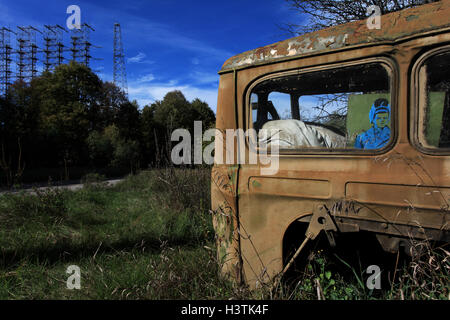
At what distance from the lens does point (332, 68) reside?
2.21 m

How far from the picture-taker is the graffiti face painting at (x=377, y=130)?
2042mm

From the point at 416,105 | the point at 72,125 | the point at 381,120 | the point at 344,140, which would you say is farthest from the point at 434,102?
the point at 72,125

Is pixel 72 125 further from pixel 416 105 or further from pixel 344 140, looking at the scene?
pixel 416 105

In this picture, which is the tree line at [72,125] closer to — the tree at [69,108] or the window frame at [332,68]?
the tree at [69,108]

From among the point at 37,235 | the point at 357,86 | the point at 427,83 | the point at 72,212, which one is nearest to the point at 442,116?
the point at 427,83

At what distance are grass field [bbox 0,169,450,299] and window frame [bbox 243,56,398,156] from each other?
0.82 metres

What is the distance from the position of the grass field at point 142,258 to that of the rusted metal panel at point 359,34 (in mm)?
1487

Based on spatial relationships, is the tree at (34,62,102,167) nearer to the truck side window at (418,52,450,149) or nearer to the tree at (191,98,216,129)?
the tree at (191,98,216,129)

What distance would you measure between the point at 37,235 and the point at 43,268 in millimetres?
1347

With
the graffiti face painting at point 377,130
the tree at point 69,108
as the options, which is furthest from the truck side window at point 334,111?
the tree at point 69,108

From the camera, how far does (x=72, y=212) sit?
18.8ft

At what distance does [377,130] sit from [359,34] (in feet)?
2.29

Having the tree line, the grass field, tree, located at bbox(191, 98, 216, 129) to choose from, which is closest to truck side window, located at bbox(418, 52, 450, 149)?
the grass field

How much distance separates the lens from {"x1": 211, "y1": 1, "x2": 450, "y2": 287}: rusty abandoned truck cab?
186 cm
